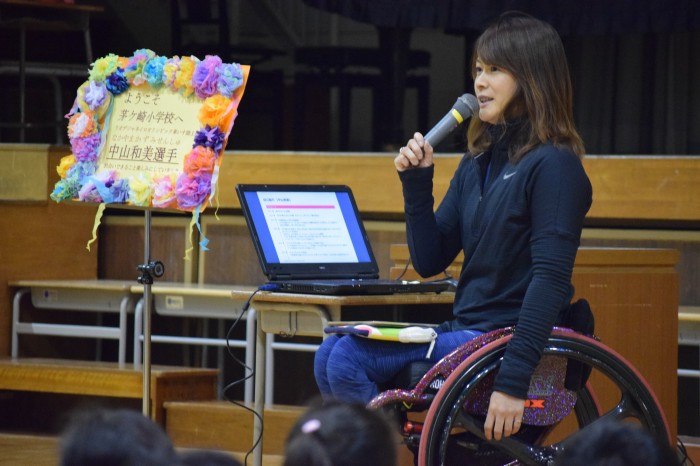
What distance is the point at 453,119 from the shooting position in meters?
2.97

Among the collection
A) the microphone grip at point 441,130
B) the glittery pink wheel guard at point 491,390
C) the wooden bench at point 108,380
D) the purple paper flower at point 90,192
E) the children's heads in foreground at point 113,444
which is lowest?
the wooden bench at point 108,380

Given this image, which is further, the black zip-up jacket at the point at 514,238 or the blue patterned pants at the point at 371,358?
the blue patterned pants at the point at 371,358

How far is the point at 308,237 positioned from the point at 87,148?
0.78 metres

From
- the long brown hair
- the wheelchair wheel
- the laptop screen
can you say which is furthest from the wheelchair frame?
the laptop screen

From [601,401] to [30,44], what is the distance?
353cm

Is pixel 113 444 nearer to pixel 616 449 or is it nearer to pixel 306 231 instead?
pixel 616 449

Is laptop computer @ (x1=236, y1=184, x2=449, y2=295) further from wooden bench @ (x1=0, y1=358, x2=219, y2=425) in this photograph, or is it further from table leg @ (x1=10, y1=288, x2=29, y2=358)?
table leg @ (x1=10, y1=288, x2=29, y2=358)

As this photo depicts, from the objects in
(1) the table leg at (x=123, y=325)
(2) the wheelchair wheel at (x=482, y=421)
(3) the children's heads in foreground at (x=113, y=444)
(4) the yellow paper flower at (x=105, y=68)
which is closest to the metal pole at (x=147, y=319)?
(4) the yellow paper flower at (x=105, y=68)

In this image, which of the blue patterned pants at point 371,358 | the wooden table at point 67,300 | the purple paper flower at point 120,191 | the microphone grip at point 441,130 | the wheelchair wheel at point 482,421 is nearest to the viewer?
the wheelchair wheel at point 482,421

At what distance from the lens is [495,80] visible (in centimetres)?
296

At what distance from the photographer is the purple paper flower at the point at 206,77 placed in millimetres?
3689

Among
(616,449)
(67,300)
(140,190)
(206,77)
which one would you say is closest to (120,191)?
(140,190)

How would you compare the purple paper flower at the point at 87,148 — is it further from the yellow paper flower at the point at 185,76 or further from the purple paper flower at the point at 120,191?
the yellow paper flower at the point at 185,76

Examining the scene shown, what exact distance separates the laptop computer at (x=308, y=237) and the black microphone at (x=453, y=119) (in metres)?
0.53
